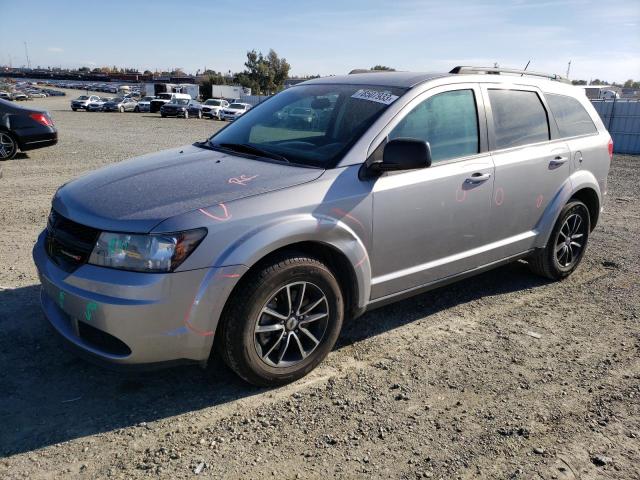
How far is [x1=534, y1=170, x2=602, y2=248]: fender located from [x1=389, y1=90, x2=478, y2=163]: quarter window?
3.77ft

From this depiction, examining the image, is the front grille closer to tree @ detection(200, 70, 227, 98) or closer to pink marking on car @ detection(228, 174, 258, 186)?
pink marking on car @ detection(228, 174, 258, 186)

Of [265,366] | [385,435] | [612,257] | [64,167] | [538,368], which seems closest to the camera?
Answer: [385,435]

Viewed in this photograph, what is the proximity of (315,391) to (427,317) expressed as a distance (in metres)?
1.45

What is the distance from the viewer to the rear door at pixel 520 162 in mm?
4203

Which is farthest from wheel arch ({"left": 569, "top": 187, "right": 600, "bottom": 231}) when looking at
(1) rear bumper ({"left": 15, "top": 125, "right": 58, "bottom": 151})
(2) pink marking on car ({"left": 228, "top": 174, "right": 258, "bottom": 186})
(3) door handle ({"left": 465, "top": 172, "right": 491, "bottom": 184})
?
(1) rear bumper ({"left": 15, "top": 125, "right": 58, "bottom": 151})

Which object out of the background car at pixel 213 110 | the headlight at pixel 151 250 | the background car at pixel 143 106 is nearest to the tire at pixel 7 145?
the headlight at pixel 151 250

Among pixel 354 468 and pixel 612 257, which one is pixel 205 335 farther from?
pixel 612 257

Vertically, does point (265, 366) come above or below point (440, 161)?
below

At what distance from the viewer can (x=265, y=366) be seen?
123 inches

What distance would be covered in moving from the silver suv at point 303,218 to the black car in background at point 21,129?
8.56 m

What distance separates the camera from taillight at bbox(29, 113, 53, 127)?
1115 cm

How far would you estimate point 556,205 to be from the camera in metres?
4.75

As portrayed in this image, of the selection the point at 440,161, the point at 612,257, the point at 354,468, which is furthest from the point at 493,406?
the point at 612,257

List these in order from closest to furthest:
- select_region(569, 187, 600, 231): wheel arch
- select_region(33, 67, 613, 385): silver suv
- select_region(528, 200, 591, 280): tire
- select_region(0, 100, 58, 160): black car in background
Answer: select_region(33, 67, 613, 385): silver suv → select_region(528, 200, 591, 280): tire → select_region(569, 187, 600, 231): wheel arch → select_region(0, 100, 58, 160): black car in background
